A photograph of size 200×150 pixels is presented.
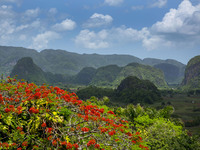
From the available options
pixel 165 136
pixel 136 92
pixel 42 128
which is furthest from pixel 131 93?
pixel 42 128

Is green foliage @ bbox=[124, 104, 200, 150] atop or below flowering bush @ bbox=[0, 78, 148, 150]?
below

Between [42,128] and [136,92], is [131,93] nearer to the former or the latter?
[136,92]

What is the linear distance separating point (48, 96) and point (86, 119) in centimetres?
298

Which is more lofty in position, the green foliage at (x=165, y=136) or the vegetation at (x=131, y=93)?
the green foliage at (x=165, y=136)

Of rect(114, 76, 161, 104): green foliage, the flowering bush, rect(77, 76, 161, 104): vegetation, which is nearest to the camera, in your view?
the flowering bush

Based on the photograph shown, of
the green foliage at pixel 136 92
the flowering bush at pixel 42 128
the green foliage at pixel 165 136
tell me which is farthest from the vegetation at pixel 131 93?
the flowering bush at pixel 42 128

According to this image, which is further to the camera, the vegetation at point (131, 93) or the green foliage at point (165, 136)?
the vegetation at point (131, 93)

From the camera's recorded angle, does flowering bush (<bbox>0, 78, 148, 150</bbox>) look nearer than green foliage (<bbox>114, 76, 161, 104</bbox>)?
Yes

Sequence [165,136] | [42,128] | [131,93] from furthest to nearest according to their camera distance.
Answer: [131,93] → [165,136] → [42,128]

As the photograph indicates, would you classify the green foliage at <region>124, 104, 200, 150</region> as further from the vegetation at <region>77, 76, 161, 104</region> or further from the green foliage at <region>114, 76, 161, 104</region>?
the vegetation at <region>77, 76, 161, 104</region>

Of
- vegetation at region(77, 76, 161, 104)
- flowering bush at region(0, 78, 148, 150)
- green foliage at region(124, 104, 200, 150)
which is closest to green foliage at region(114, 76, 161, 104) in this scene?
vegetation at region(77, 76, 161, 104)

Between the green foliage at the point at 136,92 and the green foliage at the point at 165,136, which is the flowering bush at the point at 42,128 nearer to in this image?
the green foliage at the point at 165,136

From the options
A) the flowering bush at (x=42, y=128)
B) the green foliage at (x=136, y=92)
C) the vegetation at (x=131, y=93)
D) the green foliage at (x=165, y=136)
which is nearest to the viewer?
the flowering bush at (x=42, y=128)

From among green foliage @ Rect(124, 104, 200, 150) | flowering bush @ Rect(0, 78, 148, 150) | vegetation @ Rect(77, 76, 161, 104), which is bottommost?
vegetation @ Rect(77, 76, 161, 104)
